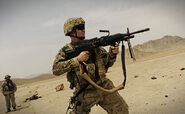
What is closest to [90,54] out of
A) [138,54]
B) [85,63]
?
[85,63]

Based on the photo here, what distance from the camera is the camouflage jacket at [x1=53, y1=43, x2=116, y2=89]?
145 inches

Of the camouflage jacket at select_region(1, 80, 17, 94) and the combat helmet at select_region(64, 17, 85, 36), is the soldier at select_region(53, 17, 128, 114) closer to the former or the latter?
the combat helmet at select_region(64, 17, 85, 36)

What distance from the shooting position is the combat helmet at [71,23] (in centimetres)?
386

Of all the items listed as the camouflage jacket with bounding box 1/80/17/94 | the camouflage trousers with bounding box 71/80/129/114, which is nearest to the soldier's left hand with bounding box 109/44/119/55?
the camouflage trousers with bounding box 71/80/129/114

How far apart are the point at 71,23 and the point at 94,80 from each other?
1.09 m

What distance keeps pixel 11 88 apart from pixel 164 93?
7.70 meters

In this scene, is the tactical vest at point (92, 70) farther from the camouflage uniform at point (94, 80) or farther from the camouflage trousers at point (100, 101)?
the camouflage trousers at point (100, 101)

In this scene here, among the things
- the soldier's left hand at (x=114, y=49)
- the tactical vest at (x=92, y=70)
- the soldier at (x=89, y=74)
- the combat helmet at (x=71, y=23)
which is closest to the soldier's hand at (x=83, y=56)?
the soldier at (x=89, y=74)

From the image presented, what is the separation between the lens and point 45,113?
9.02 metres

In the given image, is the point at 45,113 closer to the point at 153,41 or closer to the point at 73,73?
the point at 73,73

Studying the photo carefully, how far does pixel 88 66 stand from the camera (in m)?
3.77

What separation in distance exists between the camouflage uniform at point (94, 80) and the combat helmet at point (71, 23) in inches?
10.0

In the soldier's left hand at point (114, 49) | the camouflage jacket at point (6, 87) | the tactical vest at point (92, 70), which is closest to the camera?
the soldier's left hand at point (114, 49)

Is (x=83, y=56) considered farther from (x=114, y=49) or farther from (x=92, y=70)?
(x=114, y=49)
